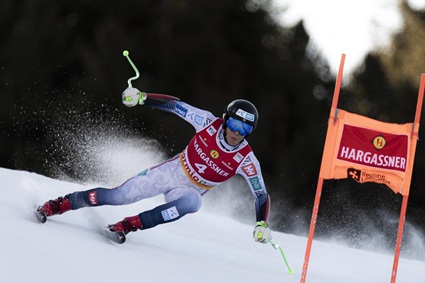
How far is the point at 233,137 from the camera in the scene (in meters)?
6.45

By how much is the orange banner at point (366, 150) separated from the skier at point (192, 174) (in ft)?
2.03

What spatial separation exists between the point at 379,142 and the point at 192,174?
154 centimetres

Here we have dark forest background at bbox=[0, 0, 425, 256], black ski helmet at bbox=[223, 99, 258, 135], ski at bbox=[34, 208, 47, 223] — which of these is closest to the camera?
ski at bbox=[34, 208, 47, 223]

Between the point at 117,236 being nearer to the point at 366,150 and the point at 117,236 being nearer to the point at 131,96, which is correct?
the point at 131,96

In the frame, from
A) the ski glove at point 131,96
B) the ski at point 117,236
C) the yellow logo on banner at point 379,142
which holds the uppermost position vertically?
the yellow logo on banner at point 379,142

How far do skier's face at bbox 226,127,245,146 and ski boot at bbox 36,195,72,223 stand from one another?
1.35 metres

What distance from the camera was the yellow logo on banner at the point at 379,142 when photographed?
21.9ft

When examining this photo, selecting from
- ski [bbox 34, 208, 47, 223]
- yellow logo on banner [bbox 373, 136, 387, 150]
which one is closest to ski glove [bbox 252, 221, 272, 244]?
yellow logo on banner [bbox 373, 136, 387, 150]

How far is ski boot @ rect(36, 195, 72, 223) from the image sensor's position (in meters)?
6.21

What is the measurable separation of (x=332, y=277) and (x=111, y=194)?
7.95 feet

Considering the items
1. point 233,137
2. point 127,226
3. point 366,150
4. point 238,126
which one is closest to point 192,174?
point 233,137

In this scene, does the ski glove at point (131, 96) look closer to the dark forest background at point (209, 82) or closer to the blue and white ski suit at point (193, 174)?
the blue and white ski suit at point (193, 174)

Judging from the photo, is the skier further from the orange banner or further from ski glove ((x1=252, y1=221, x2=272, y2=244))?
the orange banner

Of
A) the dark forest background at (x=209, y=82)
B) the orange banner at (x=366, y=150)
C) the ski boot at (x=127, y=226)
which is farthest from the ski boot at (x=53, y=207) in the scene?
the dark forest background at (x=209, y=82)
